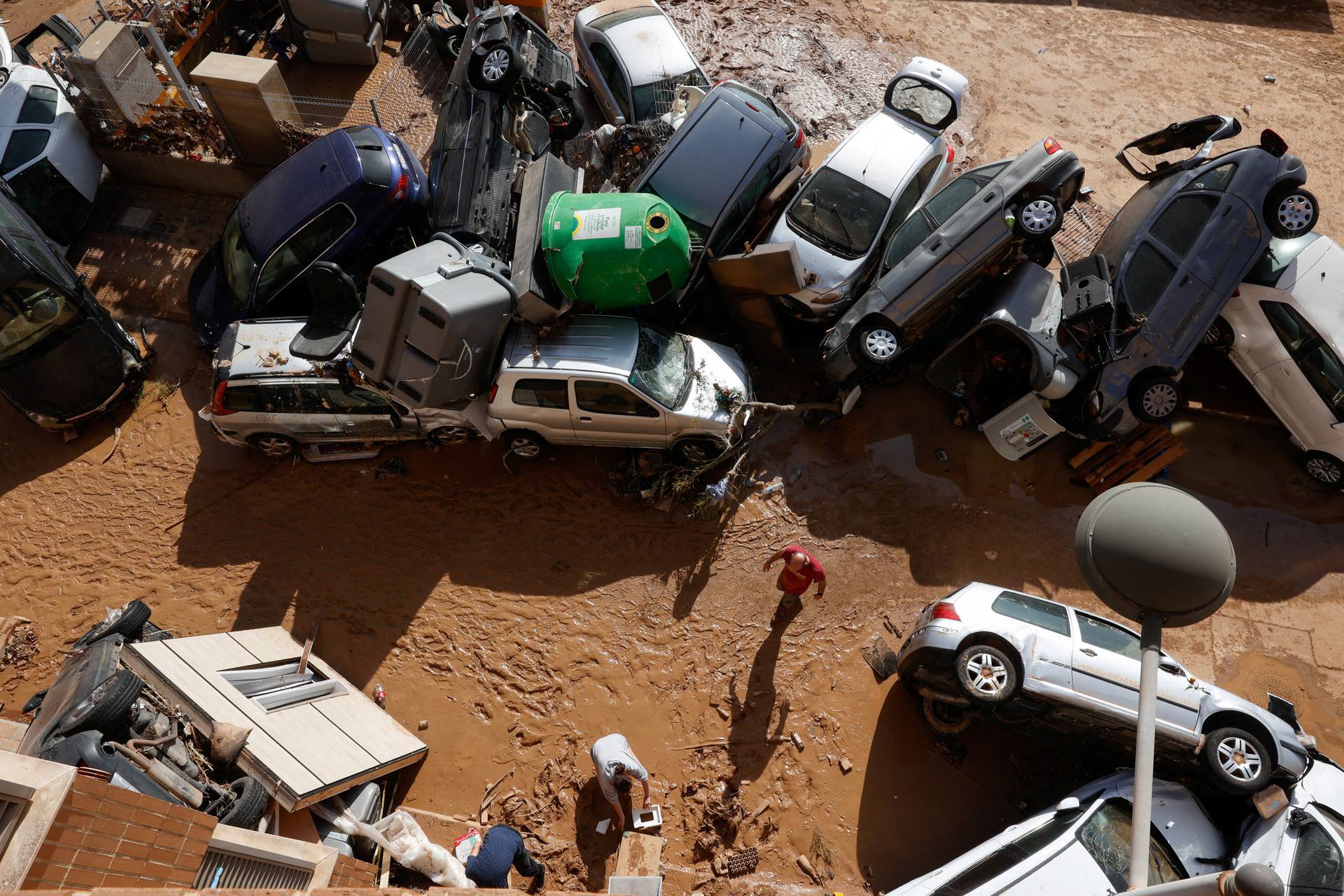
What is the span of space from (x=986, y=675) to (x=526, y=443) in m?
5.28

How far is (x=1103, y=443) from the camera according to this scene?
9633 mm

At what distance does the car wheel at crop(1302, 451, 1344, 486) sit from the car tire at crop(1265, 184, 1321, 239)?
2.45 meters

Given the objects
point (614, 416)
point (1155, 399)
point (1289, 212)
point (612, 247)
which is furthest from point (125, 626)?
point (1289, 212)

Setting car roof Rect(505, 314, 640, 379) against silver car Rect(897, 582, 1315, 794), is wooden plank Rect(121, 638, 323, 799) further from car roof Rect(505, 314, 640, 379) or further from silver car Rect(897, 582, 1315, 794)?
silver car Rect(897, 582, 1315, 794)

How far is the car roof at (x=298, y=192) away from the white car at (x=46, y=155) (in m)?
3.23

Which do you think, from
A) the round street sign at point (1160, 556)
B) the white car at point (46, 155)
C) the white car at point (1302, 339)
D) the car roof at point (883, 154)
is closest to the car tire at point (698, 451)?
the car roof at point (883, 154)

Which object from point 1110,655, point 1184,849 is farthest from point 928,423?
point 1184,849

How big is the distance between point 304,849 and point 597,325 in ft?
18.4

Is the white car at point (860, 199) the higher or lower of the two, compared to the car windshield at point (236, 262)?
higher

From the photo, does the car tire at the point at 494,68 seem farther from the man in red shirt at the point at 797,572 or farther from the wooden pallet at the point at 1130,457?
the wooden pallet at the point at 1130,457

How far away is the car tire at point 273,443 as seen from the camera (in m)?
9.66

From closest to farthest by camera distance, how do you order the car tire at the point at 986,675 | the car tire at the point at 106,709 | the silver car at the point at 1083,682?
the car tire at the point at 106,709 < the silver car at the point at 1083,682 < the car tire at the point at 986,675

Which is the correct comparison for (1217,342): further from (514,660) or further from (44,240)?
(44,240)

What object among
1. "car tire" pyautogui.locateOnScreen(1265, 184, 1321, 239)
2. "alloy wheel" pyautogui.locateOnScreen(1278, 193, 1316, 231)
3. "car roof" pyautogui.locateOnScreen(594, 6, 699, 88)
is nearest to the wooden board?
"car roof" pyautogui.locateOnScreen(594, 6, 699, 88)
